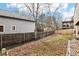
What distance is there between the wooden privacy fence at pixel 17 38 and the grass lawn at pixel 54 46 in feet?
0.65

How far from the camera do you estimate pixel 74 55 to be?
4516 millimetres

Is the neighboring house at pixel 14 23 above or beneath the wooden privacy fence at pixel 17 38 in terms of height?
above

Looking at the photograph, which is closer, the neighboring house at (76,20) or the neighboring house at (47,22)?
the neighboring house at (76,20)

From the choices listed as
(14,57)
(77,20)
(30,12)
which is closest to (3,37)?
(14,57)

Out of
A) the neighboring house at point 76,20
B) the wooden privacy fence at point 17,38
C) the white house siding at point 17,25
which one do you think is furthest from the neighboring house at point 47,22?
the neighboring house at point 76,20

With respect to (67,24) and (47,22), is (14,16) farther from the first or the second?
(67,24)

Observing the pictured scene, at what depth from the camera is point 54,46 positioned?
4691 millimetres

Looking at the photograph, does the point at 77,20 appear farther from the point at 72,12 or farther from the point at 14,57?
the point at 14,57

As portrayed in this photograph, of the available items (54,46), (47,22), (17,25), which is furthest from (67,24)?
(17,25)

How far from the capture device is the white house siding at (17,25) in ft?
15.6

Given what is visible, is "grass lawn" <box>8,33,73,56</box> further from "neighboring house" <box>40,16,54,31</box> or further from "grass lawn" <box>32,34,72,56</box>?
"neighboring house" <box>40,16,54,31</box>

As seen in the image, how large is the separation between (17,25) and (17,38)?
1.06 feet

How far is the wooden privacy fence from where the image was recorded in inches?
185

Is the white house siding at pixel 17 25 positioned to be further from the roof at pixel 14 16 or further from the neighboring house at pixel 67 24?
the neighboring house at pixel 67 24
